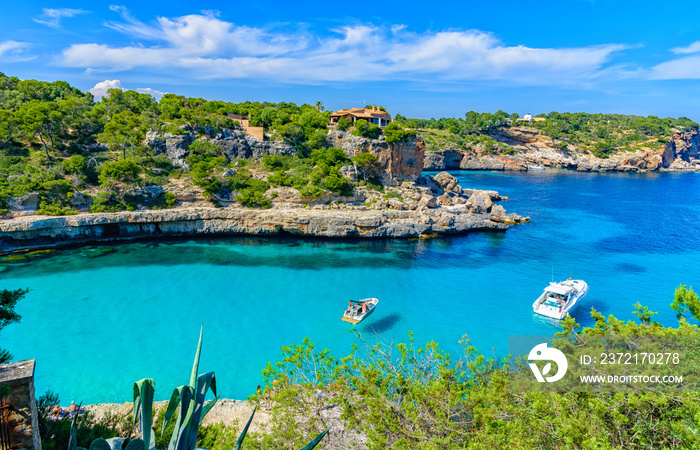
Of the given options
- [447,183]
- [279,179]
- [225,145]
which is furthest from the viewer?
[447,183]

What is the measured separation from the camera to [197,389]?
5000mm

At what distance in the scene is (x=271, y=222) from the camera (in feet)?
93.9

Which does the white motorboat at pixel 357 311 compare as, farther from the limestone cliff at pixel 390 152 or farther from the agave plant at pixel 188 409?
the limestone cliff at pixel 390 152

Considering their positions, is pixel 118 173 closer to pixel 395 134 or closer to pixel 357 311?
pixel 357 311

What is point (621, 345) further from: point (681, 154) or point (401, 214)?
point (681, 154)

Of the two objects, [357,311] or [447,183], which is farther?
[447,183]

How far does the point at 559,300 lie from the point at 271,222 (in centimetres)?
2079

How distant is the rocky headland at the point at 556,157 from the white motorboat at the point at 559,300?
2207 inches

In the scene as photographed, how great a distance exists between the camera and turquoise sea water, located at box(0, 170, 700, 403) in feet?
46.5

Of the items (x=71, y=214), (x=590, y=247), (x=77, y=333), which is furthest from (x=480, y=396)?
(x=71, y=214)

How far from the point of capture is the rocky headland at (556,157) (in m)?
78.4

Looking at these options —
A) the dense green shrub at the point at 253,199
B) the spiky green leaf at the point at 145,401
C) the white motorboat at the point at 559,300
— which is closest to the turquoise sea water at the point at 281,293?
the white motorboat at the point at 559,300

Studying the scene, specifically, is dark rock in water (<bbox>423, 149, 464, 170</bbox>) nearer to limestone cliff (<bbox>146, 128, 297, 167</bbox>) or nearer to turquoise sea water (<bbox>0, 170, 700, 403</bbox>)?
limestone cliff (<bbox>146, 128, 297, 167</bbox>)

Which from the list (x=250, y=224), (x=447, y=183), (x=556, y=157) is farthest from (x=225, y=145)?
(x=556, y=157)
